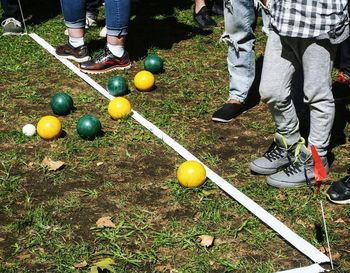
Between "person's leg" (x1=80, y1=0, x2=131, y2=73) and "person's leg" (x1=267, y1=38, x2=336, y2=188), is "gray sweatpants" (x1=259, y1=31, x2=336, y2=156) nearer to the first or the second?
"person's leg" (x1=267, y1=38, x2=336, y2=188)

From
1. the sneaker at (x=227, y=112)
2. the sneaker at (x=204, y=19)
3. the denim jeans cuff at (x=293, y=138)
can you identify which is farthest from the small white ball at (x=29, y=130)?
the sneaker at (x=204, y=19)

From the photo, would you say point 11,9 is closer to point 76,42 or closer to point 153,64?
point 76,42

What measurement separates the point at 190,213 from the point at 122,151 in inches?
45.6

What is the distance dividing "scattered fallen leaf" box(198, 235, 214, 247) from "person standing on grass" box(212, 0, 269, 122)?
6.39 feet

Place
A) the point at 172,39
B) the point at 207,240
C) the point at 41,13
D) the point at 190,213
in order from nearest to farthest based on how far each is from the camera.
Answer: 1. the point at 207,240
2. the point at 190,213
3. the point at 172,39
4. the point at 41,13

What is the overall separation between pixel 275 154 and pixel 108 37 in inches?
113

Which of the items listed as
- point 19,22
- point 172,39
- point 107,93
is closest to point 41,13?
point 19,22

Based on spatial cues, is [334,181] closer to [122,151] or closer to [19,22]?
[122,151]

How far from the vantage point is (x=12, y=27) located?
27.4 feet

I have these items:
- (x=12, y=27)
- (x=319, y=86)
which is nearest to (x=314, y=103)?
(x=319, y=86)

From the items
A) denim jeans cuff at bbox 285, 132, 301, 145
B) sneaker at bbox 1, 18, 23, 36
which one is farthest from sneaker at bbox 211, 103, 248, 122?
sneaker at bbox 1, 18, 23, 36

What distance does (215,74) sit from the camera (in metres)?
6.99

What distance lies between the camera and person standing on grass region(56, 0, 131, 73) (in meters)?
6.68

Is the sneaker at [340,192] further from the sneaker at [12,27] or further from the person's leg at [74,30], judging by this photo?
the sneaker at [12,27]
